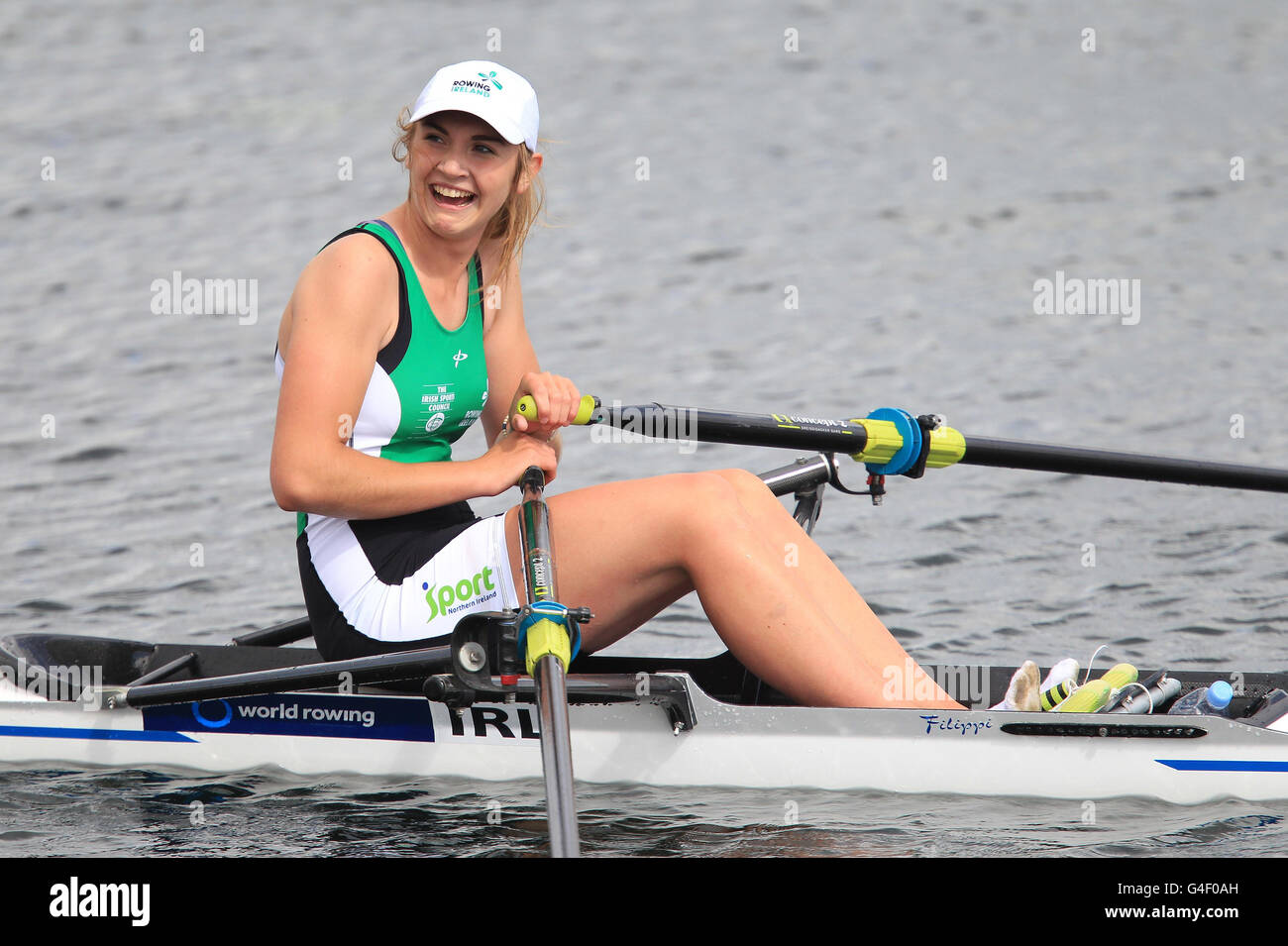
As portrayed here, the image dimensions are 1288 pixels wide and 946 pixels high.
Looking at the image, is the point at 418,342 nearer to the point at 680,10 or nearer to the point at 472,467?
the point at 472,467

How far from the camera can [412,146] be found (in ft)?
12.8

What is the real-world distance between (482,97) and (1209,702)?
7.79 feet

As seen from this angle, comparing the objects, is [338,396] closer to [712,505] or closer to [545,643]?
[545,643]

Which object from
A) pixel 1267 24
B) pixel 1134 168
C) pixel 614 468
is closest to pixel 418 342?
pixel 614 468

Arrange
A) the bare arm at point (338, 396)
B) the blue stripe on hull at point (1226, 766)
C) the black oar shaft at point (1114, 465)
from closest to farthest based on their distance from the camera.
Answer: the bare arm at point (338, 396), the blue stripe on hull at point (1226, 766), the black oar shaft at point (1114, 465)

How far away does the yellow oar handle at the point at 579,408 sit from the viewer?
12.9 ft

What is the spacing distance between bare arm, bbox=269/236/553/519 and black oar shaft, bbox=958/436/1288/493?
1582 millimetres

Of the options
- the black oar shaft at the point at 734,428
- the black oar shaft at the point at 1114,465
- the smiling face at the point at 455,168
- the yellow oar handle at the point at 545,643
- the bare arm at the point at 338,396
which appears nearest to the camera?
the yellow oar handle at the point at 545,643

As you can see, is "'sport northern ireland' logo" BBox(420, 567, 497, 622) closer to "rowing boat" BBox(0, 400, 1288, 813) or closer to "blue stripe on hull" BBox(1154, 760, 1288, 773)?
"rowing boat" BBox(0, 400, 1288, 813)

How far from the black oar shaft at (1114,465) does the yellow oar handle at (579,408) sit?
3.86ft

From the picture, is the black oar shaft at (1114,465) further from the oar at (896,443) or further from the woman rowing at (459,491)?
the woman rowing at (459,491)

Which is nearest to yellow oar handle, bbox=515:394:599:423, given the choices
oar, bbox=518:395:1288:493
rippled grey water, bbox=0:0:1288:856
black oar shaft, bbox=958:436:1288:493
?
oar, bbox=518:395:1288:493

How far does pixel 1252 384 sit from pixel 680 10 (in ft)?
35.3

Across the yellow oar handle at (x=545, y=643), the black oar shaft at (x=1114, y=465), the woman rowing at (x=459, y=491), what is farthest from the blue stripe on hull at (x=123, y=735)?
the black oar shaft at (x=1114, y=465)
